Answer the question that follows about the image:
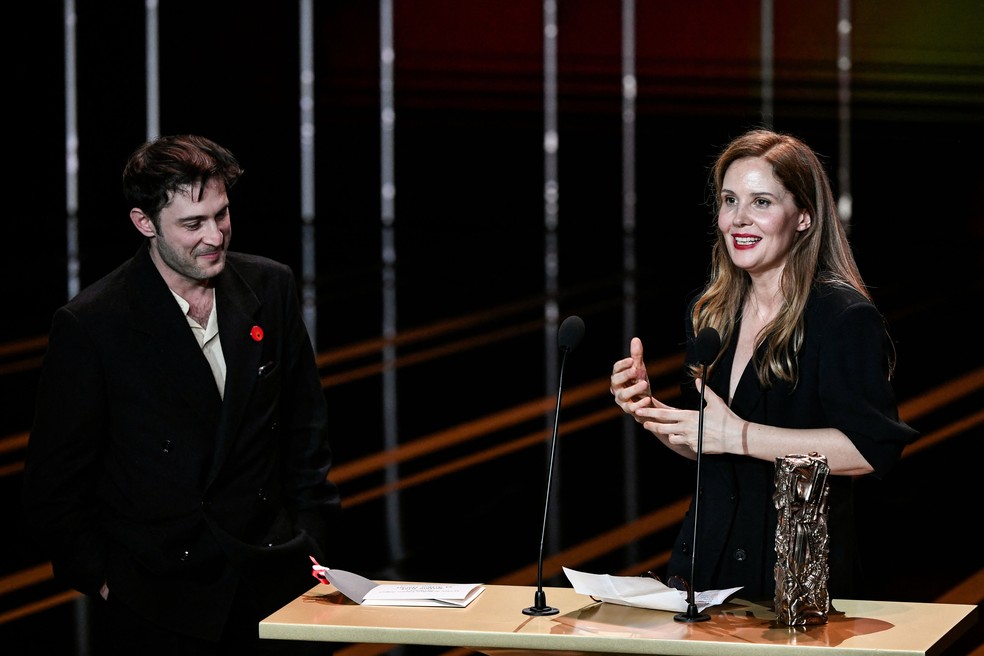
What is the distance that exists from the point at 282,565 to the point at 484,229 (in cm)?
1240

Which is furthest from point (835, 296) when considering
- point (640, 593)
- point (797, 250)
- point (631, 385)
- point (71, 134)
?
point (71, 134)

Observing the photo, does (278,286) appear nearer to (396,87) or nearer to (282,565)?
(282,565)

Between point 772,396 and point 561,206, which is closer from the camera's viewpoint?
point 772,396

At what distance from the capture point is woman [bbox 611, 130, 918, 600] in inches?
98.6

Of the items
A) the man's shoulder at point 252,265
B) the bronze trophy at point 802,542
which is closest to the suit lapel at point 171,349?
the man's shoulder at point 252,265

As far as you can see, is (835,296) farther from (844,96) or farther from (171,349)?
(844,96)

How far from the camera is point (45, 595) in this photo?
4.43 meters

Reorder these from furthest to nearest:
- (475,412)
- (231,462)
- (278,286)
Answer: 1. (475,412)
2. (278,286)
3. (231,462)

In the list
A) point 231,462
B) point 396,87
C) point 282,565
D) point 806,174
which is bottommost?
point 282,565

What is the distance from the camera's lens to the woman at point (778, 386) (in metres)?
2.50

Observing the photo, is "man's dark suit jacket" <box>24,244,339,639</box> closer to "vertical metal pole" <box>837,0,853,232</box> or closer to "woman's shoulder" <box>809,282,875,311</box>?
"woman's shoulder" <box>809,282,875,311</box>

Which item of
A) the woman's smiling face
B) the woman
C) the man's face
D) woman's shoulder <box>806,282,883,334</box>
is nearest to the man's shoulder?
the man's face

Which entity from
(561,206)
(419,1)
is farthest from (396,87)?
(561,206)

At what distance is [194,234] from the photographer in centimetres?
281
